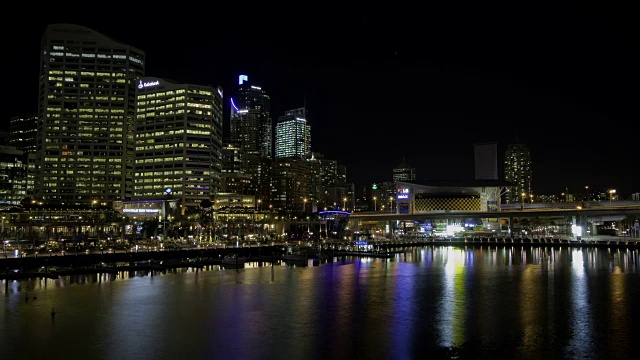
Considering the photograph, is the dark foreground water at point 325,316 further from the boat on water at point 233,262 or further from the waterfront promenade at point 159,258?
the boat on water at point 233,262

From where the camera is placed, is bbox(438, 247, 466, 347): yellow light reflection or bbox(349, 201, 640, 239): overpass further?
bbox(349, 201, 640, 239): overpass

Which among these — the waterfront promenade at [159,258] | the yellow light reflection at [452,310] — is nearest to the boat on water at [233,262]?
the waterfront promenade at [159,258]

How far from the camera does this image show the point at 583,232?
158 m

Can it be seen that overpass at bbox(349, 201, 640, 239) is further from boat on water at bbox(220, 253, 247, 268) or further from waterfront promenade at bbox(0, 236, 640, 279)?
boat on water at bbox(220, 253, 247, 268)

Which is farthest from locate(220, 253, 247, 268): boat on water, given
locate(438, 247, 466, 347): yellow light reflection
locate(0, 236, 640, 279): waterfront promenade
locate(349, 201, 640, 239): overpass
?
locate(349, 201, 640, 239): overpass

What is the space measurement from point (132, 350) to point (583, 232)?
151m

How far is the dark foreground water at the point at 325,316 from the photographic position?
36594 mm

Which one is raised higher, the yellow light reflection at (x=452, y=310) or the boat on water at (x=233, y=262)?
the boat on water at (x=233, y=262)

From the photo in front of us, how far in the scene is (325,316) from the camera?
47250 mm

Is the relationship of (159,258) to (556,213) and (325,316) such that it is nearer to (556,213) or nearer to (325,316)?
(325,316)

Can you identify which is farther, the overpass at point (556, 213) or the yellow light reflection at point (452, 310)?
the overpass at point (556, 213)

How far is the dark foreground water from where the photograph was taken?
3659 cm

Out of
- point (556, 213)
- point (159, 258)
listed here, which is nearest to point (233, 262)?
point (159, 258)

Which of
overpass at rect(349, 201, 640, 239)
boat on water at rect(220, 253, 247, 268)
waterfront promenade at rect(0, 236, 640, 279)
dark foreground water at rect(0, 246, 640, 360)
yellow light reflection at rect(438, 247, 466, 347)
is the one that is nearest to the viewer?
dark foreground water at rect(0, 246, 640, 360)
